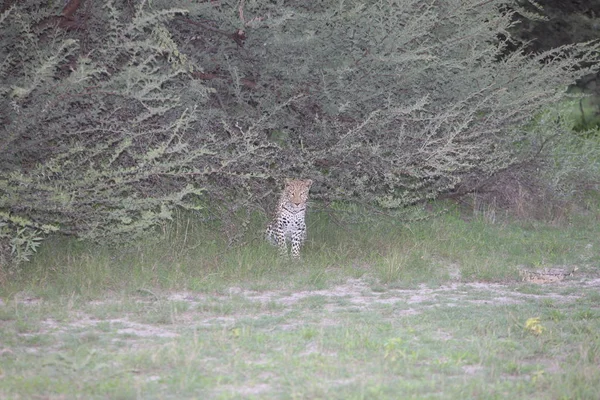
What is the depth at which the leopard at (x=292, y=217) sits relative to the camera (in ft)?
35.7

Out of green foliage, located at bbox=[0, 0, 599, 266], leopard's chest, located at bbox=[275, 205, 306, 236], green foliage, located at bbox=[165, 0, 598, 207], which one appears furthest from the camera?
leopard's chest, located at bbox=[275, 205, 306, 236]

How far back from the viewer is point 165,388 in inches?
227

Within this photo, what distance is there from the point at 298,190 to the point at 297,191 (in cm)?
2

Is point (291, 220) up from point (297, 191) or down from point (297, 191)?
down

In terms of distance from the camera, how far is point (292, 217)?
11.1 m

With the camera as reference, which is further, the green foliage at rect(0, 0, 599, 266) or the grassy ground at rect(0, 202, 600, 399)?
the green foliage at rect(0, 0, 599, 266)

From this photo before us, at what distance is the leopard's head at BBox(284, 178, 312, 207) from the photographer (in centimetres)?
1087

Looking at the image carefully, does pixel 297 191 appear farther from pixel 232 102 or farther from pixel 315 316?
pixel 315 316

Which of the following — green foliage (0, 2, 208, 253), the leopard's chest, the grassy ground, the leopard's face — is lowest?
the grassy ground

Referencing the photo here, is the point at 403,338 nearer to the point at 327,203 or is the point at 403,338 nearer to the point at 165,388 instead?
the point at 165,388

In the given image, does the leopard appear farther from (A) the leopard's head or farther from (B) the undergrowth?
(B) the undergrowth

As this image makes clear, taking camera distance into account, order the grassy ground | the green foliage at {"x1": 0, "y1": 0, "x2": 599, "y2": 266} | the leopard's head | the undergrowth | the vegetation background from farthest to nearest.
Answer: the leopard's head, the undergrowth, the green foliage at {"x1": 0, "y1": 0, "x2": 599, "y2": 266}, the vegetation background, the grassy ground

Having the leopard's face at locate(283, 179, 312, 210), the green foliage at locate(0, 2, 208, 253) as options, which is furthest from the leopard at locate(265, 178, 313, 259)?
the green foliage at locate(0, 2, 208, 253)

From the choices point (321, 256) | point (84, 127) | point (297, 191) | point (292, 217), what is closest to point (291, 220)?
point (292, 217)
